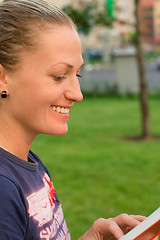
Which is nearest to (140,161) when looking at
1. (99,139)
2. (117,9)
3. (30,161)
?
(99,139)

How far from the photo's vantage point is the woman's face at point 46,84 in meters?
1.20

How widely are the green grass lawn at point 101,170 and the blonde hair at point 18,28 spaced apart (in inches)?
112

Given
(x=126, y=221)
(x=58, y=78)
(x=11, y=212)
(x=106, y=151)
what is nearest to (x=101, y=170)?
(x=106, y=151)

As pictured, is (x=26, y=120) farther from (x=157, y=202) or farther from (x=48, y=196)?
(x=157, y=202)

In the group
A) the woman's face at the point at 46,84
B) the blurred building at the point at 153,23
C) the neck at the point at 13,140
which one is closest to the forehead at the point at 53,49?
the woman's face at the point at 46,84

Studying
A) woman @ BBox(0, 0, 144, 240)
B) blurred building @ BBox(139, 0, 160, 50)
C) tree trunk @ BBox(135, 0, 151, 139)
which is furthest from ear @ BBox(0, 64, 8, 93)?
blurred building @ BBox(139, 0, 160, 50)

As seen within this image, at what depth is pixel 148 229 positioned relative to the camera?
1013mm

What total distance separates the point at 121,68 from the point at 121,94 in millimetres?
1123

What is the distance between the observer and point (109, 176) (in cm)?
557

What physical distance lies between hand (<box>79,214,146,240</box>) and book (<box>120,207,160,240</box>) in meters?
0.19

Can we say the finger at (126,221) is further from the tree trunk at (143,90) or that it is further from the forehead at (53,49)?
the tree trunk at (143,90)

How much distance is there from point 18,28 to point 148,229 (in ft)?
1.99

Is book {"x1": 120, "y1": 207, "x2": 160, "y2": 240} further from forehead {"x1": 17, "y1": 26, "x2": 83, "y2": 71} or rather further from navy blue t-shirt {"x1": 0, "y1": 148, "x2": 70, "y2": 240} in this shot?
forehead {"x1": 17, "y1": 26, "x2": 83, "y2": 71}

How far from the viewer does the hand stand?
49.4 inches
